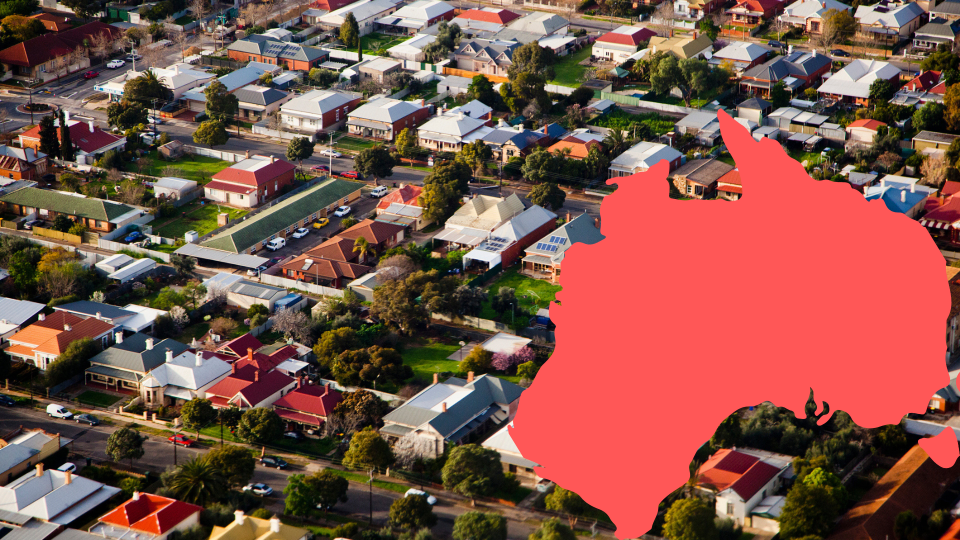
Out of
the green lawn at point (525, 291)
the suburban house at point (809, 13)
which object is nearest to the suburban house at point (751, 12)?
the suburban house at point (809, 13)

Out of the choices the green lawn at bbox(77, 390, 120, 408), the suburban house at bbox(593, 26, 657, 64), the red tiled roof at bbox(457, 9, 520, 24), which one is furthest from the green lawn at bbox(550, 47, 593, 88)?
the green lawn at bbox(77, 390, 120, 408)

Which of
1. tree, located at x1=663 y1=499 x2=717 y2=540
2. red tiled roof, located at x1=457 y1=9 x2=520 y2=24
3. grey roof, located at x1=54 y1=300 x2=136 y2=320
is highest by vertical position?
tree, located at x1=663 y1=499 x2=717 y2=540

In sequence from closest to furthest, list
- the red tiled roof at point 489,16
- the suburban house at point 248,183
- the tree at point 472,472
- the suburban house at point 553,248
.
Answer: the tree at point 472,472 → the suburban house at point 553,248 → the suburban house at point 248,183 → the red tiled roof at point 489,16

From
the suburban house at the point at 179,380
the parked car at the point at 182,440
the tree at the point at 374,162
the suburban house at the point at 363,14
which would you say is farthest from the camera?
the suburban house at the point at 363,14

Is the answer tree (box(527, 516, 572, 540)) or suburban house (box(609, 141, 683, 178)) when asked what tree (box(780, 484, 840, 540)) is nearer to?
tree (box(527, 516, 572, 540))

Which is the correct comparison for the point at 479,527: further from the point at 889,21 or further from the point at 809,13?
the point at 809,13

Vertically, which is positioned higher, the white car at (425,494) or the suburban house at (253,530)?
the suburban house at (253,530)

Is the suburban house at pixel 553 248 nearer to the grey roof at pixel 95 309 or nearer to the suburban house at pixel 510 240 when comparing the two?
the suburban house at pixel 510 240

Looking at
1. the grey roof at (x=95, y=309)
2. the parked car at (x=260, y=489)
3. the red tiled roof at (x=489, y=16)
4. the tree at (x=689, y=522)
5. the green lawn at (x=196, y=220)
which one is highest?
the tree at (x=689, y=522)
